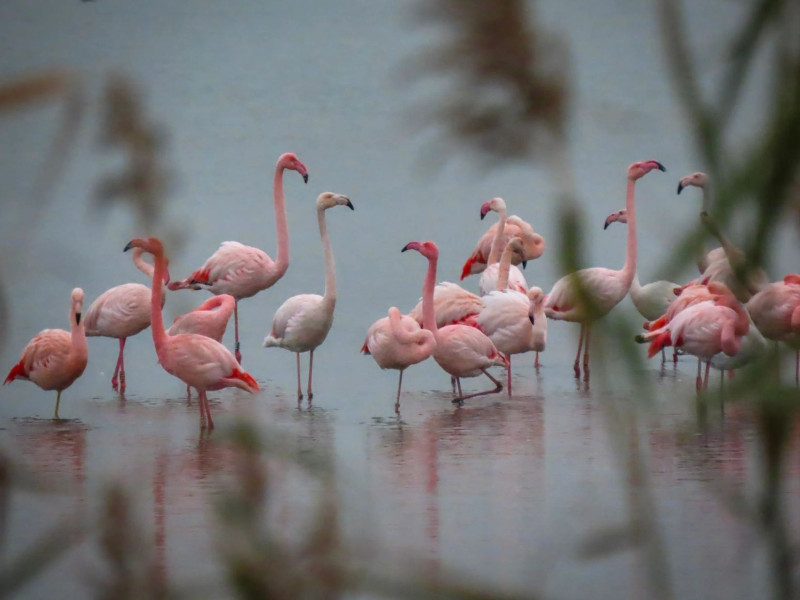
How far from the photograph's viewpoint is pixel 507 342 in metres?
4.49

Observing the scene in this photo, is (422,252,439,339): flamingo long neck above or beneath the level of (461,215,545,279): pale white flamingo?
beneath

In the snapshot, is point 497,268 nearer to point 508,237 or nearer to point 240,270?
point 508,237

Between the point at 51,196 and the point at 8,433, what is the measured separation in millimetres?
3627

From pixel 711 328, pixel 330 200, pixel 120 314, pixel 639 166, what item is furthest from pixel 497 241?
pixel 120 314

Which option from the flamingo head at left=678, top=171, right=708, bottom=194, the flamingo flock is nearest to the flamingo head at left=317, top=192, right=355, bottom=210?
the flamingo flock

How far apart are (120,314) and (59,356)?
1.83ft

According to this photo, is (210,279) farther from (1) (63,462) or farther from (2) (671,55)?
(2) (671,55)

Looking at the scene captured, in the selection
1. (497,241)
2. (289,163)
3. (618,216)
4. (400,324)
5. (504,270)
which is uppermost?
(289,163)

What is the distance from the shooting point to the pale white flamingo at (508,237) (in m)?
5.86

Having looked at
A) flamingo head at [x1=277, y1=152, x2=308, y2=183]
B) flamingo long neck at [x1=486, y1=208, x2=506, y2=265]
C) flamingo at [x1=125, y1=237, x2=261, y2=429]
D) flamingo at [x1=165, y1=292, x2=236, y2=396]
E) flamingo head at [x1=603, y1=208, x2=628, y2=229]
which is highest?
flamingo head at [x1=277, y1=152, x2=308, y2=183]

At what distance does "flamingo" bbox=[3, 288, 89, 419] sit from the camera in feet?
12.8

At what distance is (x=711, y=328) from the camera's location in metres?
3.91

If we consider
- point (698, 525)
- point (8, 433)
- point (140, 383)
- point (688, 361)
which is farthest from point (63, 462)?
point (688, 361)

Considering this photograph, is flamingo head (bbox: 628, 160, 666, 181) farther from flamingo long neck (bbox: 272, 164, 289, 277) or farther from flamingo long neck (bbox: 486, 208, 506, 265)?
flamingo long neck (bbox: 272, 164, 289, 277)
